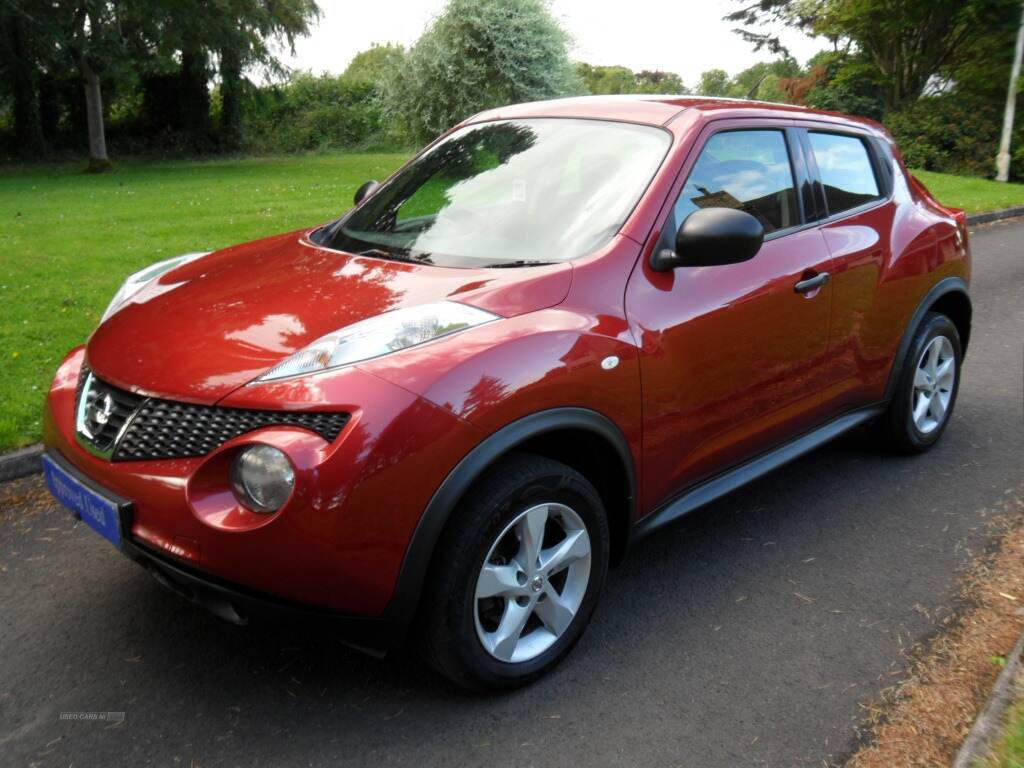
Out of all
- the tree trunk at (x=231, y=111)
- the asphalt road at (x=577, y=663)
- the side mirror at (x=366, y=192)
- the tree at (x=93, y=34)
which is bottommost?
the asphalt road at (x=577, y=663)

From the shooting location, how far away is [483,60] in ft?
79.7

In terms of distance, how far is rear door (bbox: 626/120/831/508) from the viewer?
3.06 metres

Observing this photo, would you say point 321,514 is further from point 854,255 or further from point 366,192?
point 854,255

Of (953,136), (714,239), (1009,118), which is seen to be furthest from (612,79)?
(714,239)

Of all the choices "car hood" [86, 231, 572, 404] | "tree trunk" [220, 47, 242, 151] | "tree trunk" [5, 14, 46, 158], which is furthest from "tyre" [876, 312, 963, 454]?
"tree trunk" [5, 14, 46, 158]

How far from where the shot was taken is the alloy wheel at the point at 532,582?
8.83 feet

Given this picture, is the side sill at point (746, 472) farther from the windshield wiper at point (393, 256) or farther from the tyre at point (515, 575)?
the windshield wiper at point (393, 256)

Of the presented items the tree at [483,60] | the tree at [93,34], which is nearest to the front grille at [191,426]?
the tree at [483,60]

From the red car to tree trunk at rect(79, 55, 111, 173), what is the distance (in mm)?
23607

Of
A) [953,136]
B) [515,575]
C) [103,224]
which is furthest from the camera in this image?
[953,136]

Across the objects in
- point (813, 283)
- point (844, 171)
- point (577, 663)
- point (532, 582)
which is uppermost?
point (844, 171)

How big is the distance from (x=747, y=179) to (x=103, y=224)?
10868 millimetres

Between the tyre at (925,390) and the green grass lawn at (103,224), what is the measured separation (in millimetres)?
4299

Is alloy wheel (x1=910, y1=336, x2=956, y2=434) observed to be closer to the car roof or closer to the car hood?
the car roof
